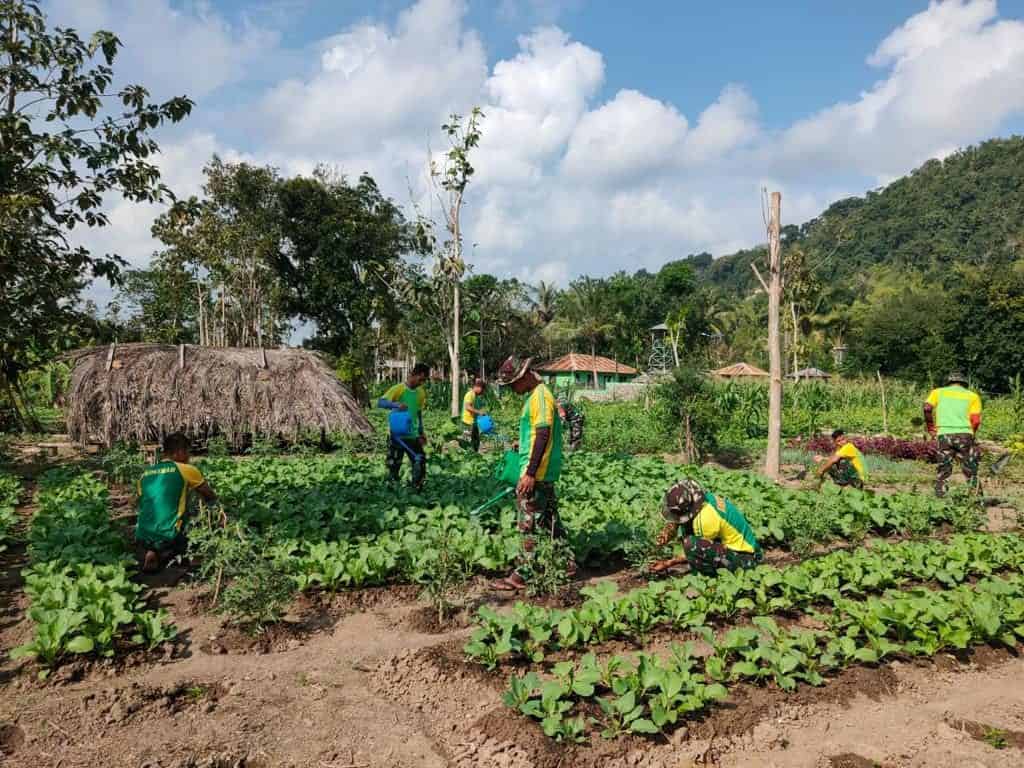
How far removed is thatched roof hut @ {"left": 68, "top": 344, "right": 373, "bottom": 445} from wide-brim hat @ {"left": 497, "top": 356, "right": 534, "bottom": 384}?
8.63 meters

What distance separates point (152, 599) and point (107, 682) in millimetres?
1390

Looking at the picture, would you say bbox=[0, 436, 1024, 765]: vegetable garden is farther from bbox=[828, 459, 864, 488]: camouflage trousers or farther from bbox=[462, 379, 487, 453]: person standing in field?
bbox=[462, 379, 487, 453]: person standing in field

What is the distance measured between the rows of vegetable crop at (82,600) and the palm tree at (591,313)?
40.6 meters

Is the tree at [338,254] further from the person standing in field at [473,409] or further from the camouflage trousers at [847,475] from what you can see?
the camouflage trousers at [847,475]

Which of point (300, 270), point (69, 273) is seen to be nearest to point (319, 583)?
point (69, 273)

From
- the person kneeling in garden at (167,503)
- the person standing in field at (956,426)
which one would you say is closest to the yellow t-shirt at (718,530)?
the person kneeling in garden at (167,503)

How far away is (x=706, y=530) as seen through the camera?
5.12 meters

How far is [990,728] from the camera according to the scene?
3.52m

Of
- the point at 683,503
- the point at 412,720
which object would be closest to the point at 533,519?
the point at 683,503

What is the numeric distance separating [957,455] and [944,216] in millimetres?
82709

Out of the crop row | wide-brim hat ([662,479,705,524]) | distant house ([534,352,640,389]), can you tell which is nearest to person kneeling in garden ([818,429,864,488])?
the crop row

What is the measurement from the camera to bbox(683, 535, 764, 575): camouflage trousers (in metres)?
5.14

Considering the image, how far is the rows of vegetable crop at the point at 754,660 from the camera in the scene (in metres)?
3.30

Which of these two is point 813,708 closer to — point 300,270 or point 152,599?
point 152,599
